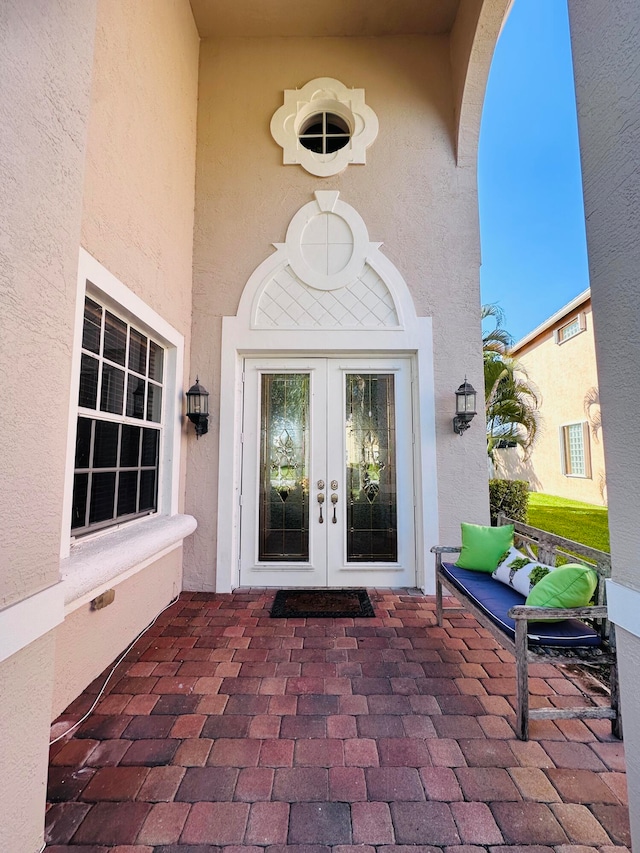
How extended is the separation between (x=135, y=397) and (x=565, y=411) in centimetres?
Result: 1129

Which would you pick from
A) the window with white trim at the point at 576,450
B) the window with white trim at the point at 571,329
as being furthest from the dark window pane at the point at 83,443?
the window with white trim at the point at 571,329

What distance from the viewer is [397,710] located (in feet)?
7.33

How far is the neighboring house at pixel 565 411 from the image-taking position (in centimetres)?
971

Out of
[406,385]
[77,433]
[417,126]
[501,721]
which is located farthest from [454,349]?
[77,433]

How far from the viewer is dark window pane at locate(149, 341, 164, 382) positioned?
3619 mm

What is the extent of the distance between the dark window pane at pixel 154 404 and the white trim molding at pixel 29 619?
2281 millimetres

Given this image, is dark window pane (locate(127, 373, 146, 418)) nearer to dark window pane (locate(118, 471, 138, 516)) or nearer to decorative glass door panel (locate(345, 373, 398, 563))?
dark window pane (locate(118, 471, 138, 516))


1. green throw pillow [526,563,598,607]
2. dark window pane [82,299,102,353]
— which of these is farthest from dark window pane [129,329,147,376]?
green throw pillow [526,563,598,607]

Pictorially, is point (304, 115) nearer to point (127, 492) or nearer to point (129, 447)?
point (129, 447)

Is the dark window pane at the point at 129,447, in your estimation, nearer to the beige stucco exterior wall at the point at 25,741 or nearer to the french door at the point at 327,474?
the french door at the point at 327,474

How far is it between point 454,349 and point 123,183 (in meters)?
3.38

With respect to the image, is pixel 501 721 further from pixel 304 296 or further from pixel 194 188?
pixel 194 188

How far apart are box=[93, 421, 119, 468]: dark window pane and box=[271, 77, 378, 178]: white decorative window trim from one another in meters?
3.57

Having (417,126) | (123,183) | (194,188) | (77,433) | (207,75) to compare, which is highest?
(207,75)
